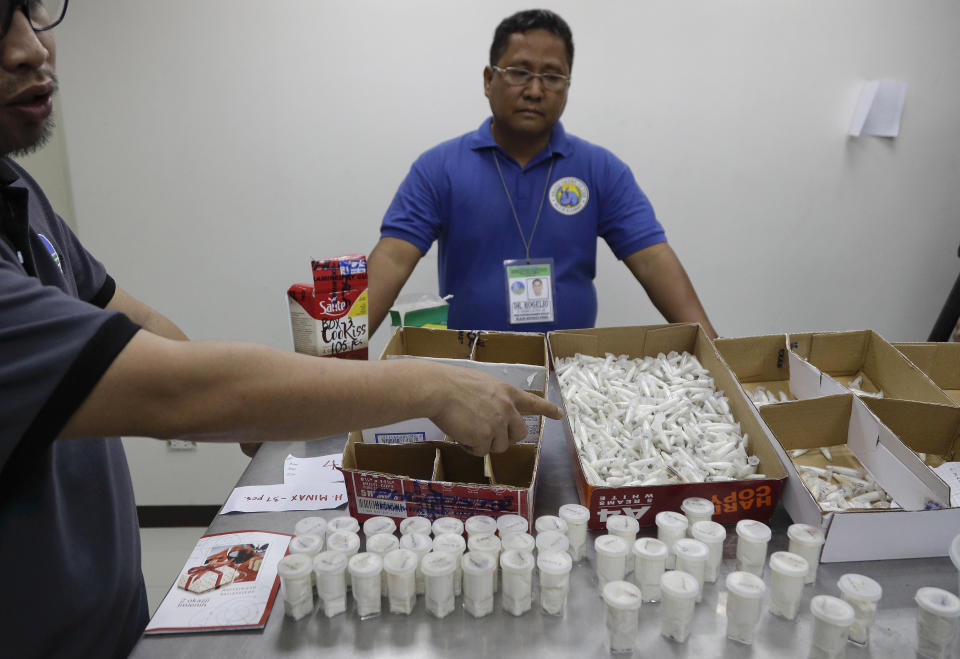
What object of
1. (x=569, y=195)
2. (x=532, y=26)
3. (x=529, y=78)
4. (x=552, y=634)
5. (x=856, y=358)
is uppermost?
(x=532, y=26)

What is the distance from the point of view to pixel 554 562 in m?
0.85

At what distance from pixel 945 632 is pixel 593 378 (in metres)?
0.76

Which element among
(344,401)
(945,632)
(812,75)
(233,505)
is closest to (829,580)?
(945,632)

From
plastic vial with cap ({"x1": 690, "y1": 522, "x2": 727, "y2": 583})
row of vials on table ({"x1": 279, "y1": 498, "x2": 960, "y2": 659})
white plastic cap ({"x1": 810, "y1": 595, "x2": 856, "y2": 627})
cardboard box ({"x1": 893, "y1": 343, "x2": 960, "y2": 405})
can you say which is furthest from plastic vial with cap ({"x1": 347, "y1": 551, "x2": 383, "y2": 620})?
cardboard box ({"x1": 893, "y1": 343, "x2": 960, "y2": 405})

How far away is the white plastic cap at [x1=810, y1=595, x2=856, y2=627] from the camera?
767mm

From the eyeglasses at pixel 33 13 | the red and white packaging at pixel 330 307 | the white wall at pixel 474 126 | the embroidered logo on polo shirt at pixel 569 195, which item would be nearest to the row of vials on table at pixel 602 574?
the red and white packaging at pixel 330 307

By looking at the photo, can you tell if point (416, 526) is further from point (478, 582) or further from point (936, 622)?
point (936, 622)

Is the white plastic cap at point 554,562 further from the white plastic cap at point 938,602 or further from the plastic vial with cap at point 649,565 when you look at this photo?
the white plastic cap at point 938,602

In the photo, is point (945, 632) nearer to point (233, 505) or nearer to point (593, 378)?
point (593, 378)

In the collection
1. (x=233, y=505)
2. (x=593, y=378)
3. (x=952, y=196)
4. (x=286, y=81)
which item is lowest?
(x=233, y=505)

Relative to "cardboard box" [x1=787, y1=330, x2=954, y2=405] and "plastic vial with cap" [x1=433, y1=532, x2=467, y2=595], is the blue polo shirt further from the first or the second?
"plastic vial with cap" [x1=433, y1=532, x2=467, y2=595]

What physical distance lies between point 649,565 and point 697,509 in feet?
0.49

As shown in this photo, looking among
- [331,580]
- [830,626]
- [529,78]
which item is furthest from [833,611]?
[529,78]

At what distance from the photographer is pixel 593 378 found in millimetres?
1407
